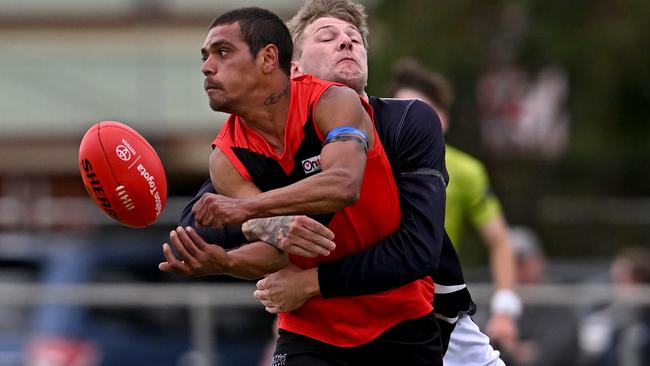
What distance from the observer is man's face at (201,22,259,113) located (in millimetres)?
5258

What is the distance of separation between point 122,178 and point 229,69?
0.58m

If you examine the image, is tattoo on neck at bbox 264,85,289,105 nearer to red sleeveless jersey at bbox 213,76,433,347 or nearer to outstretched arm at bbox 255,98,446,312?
red sleeveless jersey at bbox 213,76,433,347

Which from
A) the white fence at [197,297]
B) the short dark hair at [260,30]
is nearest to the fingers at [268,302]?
the short dark hair at [260,30]

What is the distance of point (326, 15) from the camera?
5.86m

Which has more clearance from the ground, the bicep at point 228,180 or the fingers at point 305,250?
the bicep at point 228,180

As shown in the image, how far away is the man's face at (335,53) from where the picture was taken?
5.69m

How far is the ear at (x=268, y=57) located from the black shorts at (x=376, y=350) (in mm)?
1026

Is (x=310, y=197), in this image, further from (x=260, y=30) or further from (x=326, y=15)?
(x=326, y=15)

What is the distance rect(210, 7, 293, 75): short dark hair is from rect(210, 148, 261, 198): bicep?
16.0 inches

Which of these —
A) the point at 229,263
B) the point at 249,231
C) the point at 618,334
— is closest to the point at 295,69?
the point at 249,231

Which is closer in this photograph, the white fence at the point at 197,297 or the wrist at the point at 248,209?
the wrist at the point at 248,209

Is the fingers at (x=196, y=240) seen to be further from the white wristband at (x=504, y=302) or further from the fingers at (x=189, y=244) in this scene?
the white wristband at (x=504, y=302)

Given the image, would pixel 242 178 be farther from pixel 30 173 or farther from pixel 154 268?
pixel 30 173

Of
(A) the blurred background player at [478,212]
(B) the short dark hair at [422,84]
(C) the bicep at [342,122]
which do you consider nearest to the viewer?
(C) the bicep at [342,122]
